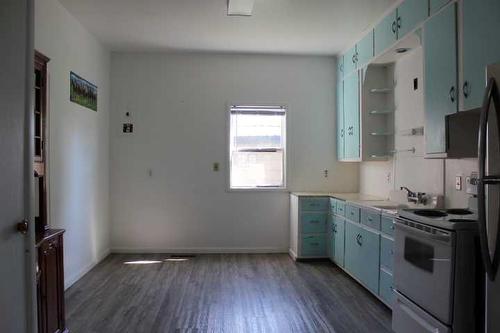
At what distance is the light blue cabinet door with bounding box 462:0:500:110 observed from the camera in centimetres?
224

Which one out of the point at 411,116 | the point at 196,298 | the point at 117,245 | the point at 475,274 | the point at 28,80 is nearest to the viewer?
the point at 28,80

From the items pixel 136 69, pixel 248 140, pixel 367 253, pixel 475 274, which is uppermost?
pixel 136 69

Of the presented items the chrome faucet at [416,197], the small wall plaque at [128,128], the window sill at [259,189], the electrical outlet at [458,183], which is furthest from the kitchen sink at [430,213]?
the small wall plaque at [128,128]

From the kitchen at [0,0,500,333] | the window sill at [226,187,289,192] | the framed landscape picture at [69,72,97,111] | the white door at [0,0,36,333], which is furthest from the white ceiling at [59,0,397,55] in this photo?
the white door at [0,0,36,333]

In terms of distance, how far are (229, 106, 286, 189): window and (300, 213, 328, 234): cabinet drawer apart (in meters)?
0.75

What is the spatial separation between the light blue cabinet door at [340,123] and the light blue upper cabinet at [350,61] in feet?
0.80

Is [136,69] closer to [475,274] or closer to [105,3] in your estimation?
[105,3]

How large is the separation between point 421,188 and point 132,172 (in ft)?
12.4

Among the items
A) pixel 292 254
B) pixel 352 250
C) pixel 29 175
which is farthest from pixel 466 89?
pixel 292 254

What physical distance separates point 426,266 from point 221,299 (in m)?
1.98

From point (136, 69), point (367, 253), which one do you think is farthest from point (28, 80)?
point (136, 69)

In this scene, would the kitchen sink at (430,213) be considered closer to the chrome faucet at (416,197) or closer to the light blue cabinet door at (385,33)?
the chrome faucet at (416,197)

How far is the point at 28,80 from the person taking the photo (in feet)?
5.70

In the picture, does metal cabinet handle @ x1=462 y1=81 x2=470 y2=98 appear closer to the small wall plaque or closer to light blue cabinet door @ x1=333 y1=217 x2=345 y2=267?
light blue cabinet door @ x1=333 y1=217 x2=345 y2=267
